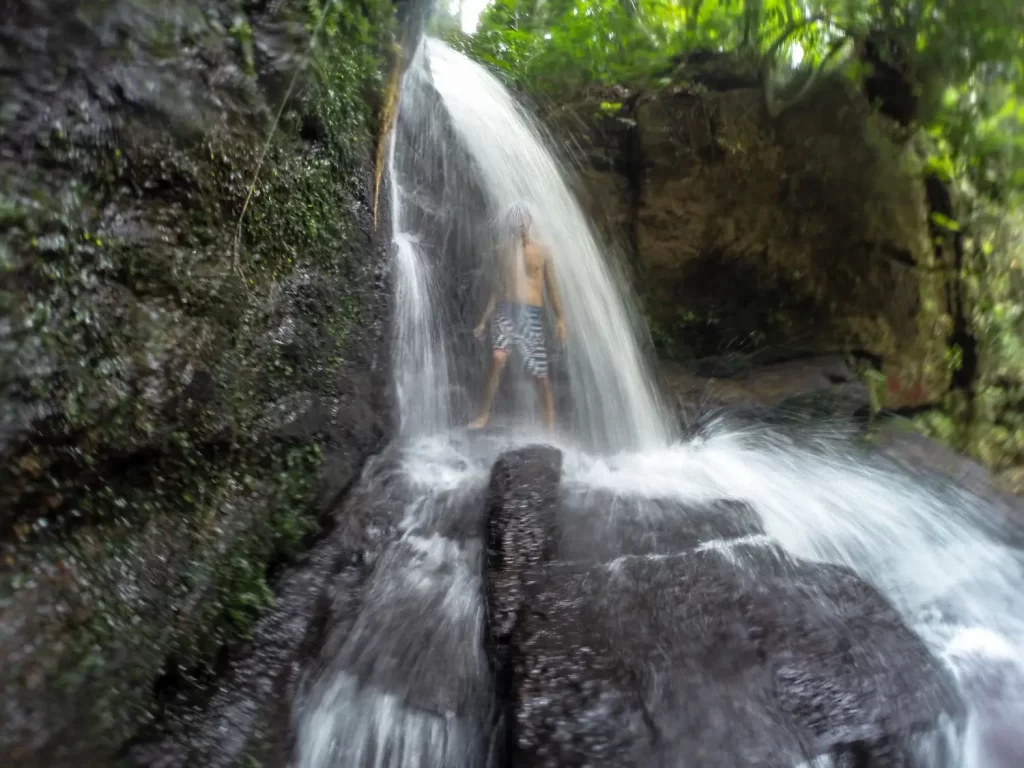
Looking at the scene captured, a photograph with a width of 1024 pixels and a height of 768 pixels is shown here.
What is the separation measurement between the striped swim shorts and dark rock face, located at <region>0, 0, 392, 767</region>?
181 cm

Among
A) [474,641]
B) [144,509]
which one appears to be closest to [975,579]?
[474,641]

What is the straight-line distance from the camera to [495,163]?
20.9ft

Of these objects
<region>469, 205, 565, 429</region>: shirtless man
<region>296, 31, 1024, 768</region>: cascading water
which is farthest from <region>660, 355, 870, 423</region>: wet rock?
<region>469, 205, 565, 429</region>: shirtless man

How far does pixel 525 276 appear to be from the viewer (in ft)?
18.7

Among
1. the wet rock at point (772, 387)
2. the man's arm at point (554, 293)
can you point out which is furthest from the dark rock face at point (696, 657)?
the wet rock at point (772, 387)

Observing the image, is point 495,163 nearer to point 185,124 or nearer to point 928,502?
point 185,124

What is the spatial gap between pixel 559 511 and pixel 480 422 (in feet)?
5.79

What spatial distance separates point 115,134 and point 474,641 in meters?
2.50

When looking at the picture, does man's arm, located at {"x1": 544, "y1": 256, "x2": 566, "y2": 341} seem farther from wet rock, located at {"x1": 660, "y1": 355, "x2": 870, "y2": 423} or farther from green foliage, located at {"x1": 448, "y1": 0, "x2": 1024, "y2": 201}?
green foliage, located at {"x1": 448, "y1": 0, "x2": 1024, "y2": 201}

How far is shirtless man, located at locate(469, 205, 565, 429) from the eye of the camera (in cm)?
563

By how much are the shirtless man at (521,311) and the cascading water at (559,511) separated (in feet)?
0.88

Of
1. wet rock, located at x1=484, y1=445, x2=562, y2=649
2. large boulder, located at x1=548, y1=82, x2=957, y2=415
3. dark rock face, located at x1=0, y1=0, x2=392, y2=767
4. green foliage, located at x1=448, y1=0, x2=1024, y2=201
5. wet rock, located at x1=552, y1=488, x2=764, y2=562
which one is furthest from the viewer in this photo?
large boulder, located at x1=548, y1=82, x2=957, y2=415

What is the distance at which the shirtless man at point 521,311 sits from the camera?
5629 mm

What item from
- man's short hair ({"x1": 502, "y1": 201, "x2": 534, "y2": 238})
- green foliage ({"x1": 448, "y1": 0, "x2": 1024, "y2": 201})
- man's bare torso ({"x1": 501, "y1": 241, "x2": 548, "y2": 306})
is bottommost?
man's bare torso ({"x1": 501, "y1": 241, "x2": 548, "y2": 306})
